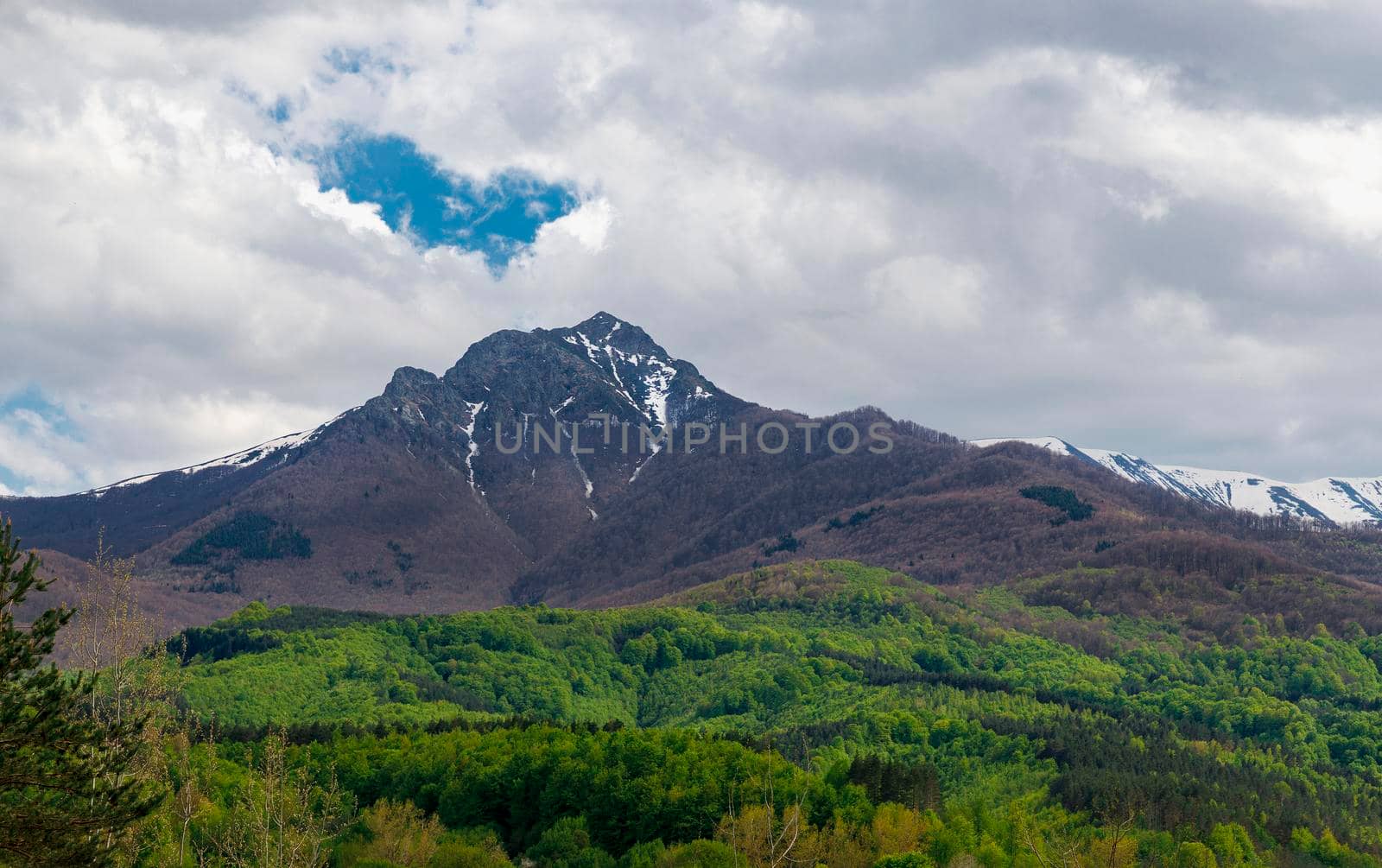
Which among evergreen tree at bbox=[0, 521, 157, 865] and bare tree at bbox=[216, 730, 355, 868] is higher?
evergreen tree at bbox=[0, 521, 157, 865]

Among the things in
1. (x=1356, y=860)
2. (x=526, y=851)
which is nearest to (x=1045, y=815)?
(x=1356, y=860)

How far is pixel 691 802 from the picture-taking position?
119375 millimetres

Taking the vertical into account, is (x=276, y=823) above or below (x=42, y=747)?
below

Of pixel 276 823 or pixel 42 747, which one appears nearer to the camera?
pixel 42 747

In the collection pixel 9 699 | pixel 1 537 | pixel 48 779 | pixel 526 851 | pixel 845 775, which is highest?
pixel 1 537

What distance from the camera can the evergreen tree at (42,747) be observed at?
140ft

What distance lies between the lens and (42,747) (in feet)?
145

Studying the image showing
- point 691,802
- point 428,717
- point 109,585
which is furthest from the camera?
point 428,717

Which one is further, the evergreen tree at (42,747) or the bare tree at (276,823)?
the bare tree at (276,823)

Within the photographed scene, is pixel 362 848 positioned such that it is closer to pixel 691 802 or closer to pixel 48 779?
pixel 691 802

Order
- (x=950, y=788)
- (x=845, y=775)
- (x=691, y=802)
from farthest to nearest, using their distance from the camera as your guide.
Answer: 1. (x=950, y=788)
2. (x=845, y=775)
3. (x=691, y=802)

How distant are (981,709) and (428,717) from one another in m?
86.3

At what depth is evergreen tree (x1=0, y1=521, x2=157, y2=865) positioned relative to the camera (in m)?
42.7

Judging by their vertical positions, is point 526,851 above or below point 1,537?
below
